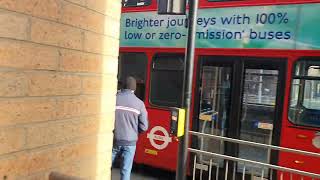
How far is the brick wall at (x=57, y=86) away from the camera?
165cm

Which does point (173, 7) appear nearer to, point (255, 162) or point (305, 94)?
point (255, 162)

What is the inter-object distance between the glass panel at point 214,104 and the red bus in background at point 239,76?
15mm

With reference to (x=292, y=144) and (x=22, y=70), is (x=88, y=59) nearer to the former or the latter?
(x=22, y=70)

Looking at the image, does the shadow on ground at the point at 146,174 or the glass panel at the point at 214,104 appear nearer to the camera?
the glass panel at the point at 214,104

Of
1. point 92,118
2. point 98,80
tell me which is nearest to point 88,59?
point 98,80

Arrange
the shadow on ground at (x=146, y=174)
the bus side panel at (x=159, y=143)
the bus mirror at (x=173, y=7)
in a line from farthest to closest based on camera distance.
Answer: the shadow on ground at (x=146, y=174) → the bus side panel at (x=159, y=143) → the bus mirror at (x=173, y=7)

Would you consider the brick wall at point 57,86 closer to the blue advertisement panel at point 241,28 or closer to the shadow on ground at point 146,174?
the blue advertisement panel at point 241,28

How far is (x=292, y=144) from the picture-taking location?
5969mm

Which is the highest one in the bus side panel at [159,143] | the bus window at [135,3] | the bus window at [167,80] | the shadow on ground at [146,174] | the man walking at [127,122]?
the bus window at [135,3]

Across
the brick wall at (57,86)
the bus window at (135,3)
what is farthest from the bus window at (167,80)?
the brick wall at (57,86)

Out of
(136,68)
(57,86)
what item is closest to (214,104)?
(136,68)

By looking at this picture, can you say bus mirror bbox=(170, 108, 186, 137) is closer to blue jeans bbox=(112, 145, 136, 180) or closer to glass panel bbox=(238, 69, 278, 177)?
blue jeans bbox=(112, 145, 136, 180)

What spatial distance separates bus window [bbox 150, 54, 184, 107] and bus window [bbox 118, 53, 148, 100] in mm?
207

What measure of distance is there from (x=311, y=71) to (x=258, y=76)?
0.77 m
